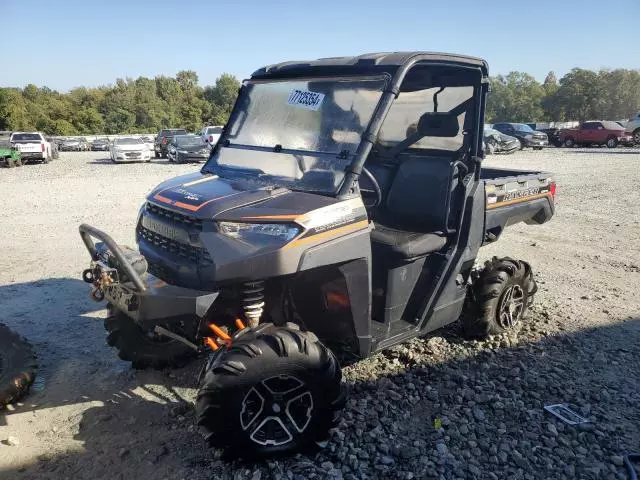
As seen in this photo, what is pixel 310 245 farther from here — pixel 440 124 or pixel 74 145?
pixel 74 145

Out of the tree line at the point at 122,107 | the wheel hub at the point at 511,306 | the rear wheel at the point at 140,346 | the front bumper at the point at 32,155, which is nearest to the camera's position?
the rear wheel at the point at 140,346

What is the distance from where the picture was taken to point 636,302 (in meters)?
5.88

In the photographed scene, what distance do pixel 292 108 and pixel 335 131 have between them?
0.48m

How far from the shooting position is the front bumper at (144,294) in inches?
115

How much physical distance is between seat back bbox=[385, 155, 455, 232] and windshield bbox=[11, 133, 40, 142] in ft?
85.7

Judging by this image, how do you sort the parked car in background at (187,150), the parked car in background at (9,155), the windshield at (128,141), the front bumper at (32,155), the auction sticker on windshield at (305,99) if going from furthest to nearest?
1. the windshield at (128,141)
2. the front bumper at (32,155)
3. the parked car in background at (187,150)
4. the parked car in background at (9,155)
5. the auction sticker on windshield at (305,99)

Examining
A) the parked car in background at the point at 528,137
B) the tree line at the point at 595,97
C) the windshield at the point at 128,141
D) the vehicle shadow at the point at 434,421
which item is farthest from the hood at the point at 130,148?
the tree line at the point at 595,97

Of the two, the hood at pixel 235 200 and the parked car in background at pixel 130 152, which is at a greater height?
the hood at pixel 235 200

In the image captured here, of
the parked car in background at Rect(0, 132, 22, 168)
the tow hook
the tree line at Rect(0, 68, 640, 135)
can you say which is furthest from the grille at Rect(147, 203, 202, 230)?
the tree line at Rect(0, 68, 640, 135)

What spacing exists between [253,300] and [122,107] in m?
66.9

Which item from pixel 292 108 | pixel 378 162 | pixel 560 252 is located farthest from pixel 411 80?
pixel 560 252

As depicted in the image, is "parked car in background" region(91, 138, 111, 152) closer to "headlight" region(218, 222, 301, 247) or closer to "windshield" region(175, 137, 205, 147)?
"windshield" region(175, 137, 205, 147)

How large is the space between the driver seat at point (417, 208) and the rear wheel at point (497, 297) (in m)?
0.84

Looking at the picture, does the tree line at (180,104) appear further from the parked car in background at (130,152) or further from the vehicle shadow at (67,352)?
the vehicle shadow at (67,352)
